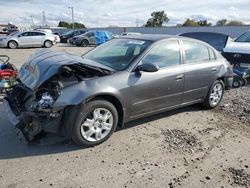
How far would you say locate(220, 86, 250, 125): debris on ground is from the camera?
5.96 metres

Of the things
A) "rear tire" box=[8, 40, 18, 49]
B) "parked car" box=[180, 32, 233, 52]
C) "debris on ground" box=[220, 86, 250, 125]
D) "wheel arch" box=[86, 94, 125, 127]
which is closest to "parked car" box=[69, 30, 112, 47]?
"rear tire" box=[8, 40, 18, 49]

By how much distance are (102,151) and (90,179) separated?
753 millimetres

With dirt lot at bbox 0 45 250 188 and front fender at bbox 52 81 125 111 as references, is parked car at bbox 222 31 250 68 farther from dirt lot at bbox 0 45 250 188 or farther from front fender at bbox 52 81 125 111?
front fender at bbox 52 81 125 111

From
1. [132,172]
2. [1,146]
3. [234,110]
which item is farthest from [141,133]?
[234,110]

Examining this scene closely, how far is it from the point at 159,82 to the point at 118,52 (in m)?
0.95

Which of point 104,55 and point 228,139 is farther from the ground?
point 104,55

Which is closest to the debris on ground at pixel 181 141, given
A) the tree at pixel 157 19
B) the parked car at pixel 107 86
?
the parked car at pixel 107 86

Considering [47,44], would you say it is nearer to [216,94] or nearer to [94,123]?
[216,94]

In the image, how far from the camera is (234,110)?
20.6 ft

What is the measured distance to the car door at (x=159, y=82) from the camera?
4.68 m

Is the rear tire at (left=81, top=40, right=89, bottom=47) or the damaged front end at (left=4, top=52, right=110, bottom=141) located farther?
the rear tire at (left=81, top=40, right=89, bottom=47)

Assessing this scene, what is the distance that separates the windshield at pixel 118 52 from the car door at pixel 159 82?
207 mm

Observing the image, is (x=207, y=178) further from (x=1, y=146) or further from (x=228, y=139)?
(x=1, y=146)

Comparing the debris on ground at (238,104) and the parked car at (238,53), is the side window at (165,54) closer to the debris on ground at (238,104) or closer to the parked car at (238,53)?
the debris on ground at (238,104)
